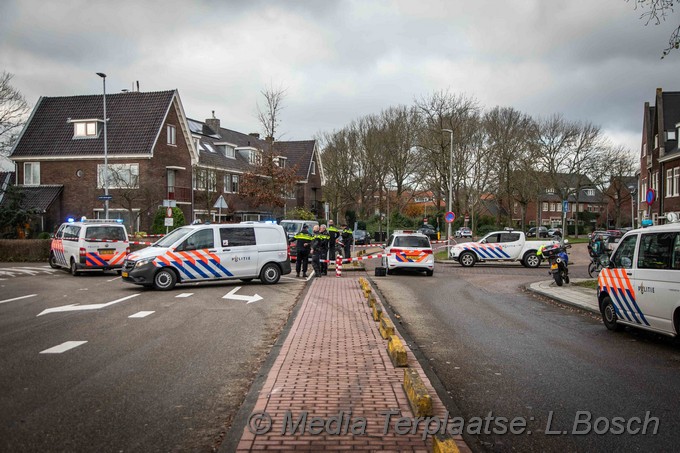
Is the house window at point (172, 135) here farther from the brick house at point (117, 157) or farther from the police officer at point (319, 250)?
the police officer at point (319, 250)

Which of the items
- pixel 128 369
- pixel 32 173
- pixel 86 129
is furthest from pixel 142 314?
pixel 32 173

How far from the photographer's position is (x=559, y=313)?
42.5ft

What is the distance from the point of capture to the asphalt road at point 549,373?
197 inches

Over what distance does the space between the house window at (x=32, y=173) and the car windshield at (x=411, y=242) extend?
96.1ft

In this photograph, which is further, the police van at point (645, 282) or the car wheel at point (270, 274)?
the car wheel at point (270, 274)

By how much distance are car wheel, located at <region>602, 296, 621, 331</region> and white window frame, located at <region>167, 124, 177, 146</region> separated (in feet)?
116

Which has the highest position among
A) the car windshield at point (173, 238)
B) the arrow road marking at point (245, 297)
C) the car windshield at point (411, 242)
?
the car windshield at point (173, 238)

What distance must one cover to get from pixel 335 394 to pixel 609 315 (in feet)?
21.9

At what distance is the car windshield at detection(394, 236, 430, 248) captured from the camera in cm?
2248

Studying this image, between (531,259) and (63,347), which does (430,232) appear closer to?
(531,259)

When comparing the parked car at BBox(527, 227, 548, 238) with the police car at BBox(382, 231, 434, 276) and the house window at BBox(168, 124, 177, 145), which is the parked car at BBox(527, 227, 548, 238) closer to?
the house window at BBox(168, 124, 177, 145)

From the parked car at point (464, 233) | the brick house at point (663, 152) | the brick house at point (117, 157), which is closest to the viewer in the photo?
the brick house at point (117, 157)

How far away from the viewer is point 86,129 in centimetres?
4128

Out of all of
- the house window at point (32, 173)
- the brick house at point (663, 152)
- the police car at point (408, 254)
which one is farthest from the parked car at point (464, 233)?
the police car at point (408, 254)
